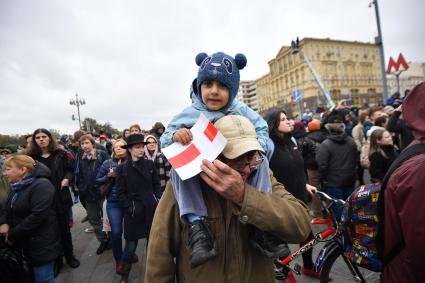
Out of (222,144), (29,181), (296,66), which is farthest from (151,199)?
(296,66)

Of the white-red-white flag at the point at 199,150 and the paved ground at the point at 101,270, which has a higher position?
the white-red-white flag at the point at 199,150

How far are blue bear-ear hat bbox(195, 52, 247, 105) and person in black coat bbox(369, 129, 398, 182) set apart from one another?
141 inches

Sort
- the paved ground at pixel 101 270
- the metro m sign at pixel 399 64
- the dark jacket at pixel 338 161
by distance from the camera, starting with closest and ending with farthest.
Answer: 1. the paved ground at pixel 101 270
2. the dark jacket at pixel 338 161
3. the metro m sign at pixel 399 64

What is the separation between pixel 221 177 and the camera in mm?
1046

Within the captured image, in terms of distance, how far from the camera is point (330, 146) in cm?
419

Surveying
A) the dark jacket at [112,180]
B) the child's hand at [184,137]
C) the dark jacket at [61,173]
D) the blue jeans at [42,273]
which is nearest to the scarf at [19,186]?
the blue jeans at [42,273]

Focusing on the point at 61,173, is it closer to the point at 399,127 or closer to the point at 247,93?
the point at 399,127

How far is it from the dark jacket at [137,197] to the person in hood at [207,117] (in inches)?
88.6

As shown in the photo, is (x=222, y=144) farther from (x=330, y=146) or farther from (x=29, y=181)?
(x=330, y=146)

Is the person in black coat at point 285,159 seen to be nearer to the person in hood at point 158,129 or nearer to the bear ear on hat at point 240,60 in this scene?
the bear ear on hat at point 240,60

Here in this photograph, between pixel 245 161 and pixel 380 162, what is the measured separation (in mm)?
3820

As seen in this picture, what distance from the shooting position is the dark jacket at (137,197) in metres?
3.43

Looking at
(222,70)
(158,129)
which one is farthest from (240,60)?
(158,129)

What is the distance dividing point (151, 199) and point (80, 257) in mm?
2384
